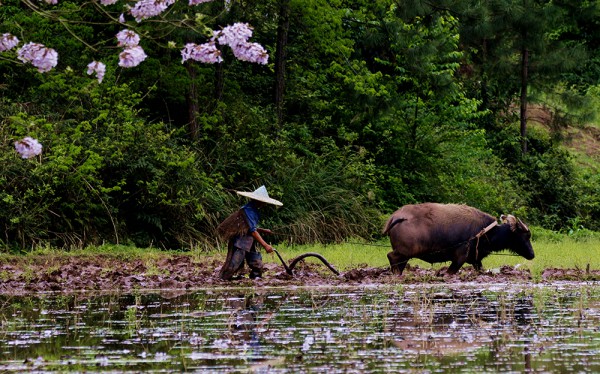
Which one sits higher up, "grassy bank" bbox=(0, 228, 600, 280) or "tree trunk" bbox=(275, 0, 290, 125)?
"tree trunk" bbox=(275, 0, 290, 125)

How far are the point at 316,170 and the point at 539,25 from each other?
9.46 metres

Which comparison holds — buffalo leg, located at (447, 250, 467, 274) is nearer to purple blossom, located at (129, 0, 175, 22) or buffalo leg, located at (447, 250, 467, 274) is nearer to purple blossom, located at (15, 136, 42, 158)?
purple blossom, located at (129, 0, 175, 22)

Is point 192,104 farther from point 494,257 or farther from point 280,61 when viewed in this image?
point 494,257

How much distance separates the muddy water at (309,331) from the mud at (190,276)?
50.2 inches

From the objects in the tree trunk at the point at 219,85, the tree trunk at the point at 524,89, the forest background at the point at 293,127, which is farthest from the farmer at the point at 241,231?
the tree trunk at the point at 524,89

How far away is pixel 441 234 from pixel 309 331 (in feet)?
26.8

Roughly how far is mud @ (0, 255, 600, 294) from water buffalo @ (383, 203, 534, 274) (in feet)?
1.00

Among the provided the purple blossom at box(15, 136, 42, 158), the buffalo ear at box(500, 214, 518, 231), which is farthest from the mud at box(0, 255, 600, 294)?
the purple blossom at box(15, 136, 42, 158)

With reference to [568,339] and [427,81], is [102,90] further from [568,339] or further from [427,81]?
[568,339]

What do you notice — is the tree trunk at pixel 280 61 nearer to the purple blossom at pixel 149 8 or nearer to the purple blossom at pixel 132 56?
the purple blossom at pixel 149 8

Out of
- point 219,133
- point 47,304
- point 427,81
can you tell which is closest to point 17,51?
point 47,304

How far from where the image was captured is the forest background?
24.8 m

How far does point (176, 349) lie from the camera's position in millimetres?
9898

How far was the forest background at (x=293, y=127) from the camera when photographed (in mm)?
24781
